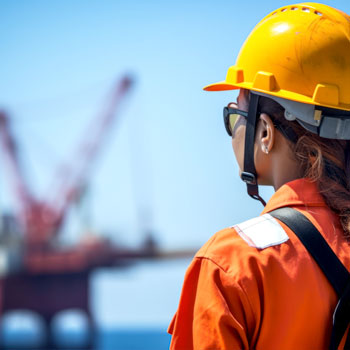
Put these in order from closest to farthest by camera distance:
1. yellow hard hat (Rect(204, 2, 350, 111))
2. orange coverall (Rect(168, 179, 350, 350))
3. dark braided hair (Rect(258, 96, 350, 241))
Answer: orange coverall (Rect(168, 179, 350, 350)), dark braided hair (Rect(258, 96, 350, 241)), yellow hard hat (Rect(204, 2, 350, 111))

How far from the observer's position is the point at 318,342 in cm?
148

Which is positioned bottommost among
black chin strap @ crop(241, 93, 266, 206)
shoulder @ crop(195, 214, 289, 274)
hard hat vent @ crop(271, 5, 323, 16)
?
shoulder @ crop(195, 214, 289, 274)

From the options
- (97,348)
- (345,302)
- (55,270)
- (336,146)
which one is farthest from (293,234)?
(97,348)

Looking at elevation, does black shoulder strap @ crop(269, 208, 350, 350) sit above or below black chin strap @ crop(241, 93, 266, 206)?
below

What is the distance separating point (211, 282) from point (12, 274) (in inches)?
1727

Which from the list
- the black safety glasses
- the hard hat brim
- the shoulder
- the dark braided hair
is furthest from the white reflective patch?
the hard hat brim

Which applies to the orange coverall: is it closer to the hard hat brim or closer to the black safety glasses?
the black safety glasses

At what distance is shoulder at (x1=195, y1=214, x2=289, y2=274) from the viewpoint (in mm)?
1463

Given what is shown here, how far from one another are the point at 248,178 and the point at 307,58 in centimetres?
36

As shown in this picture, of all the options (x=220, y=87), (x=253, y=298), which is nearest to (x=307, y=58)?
(x=220, y=87)

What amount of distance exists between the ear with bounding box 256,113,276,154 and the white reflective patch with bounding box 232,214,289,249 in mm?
223

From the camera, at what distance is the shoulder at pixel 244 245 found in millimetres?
1463

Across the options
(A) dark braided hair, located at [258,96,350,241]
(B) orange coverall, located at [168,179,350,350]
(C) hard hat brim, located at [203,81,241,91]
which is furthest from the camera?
(C) hard hat brim, located at [203,81,241,91]

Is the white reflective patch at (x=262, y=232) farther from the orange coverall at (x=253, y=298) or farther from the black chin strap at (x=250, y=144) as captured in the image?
the black chin strap at (x=250, y=144)
